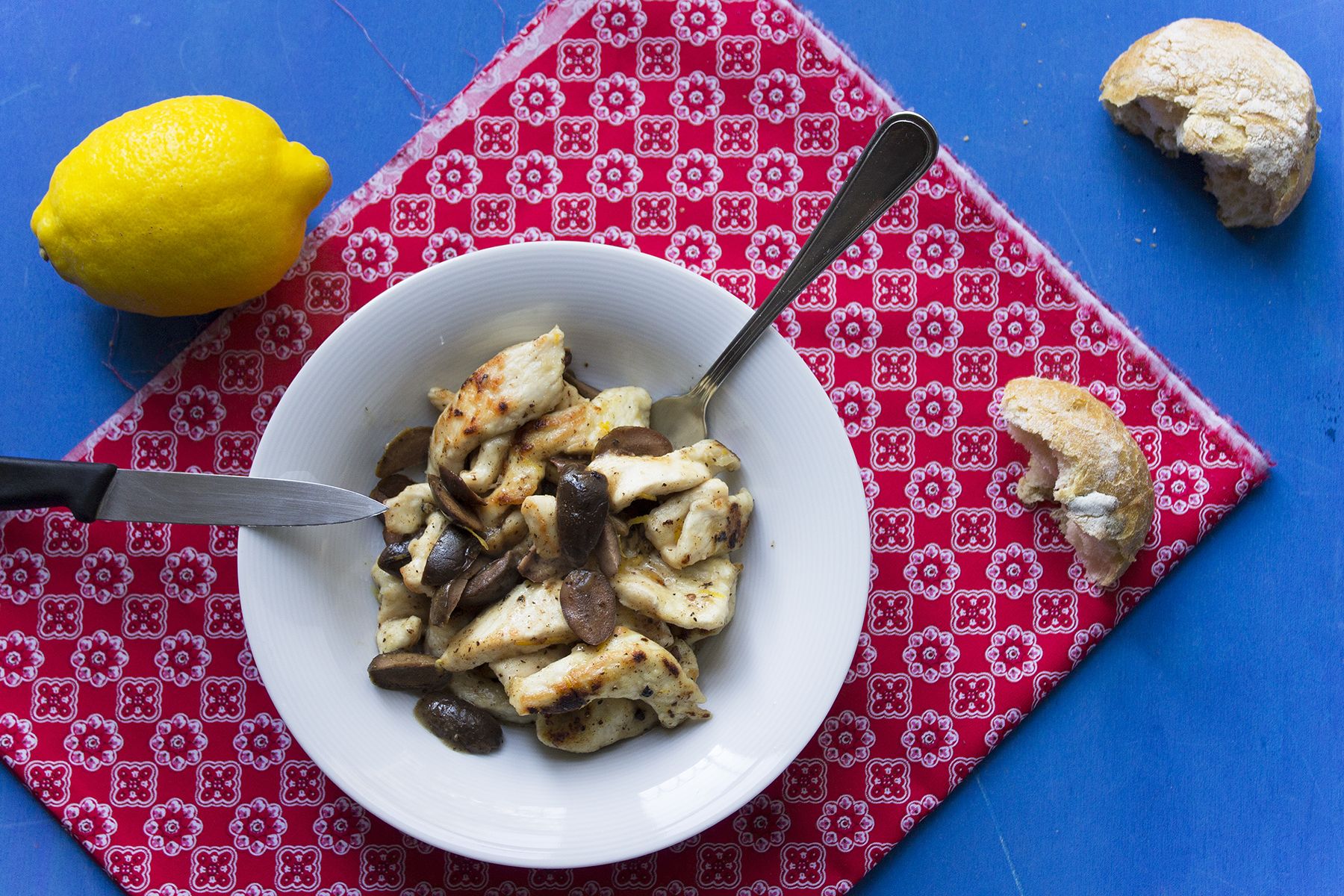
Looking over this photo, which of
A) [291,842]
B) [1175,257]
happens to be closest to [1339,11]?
[1175,257]

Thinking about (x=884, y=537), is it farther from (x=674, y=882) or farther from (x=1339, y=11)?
(x=1339, y=11)

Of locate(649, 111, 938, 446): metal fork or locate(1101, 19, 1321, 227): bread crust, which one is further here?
locate(1101, 19, 1321, 227): bread crust

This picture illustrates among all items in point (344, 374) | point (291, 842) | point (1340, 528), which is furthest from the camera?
point (1340, 528)

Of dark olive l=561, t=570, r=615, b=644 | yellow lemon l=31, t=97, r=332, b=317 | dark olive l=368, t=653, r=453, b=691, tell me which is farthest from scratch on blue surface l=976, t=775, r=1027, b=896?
yellow lemon l=31, t=97, r=332, b=317

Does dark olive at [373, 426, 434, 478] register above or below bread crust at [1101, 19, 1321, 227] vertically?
below

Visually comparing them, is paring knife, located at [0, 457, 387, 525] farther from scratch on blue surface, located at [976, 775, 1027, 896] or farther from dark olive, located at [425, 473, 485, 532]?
scratch on blue surface, located at [976, 775, 1027, 896]

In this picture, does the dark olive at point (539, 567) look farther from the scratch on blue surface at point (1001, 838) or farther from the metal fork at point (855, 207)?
the scratch on blue surface at point (1001, 838)

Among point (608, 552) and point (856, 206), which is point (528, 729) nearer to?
point (608, 552)
